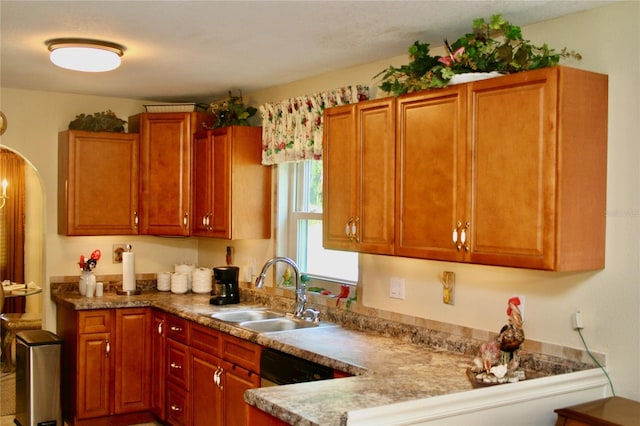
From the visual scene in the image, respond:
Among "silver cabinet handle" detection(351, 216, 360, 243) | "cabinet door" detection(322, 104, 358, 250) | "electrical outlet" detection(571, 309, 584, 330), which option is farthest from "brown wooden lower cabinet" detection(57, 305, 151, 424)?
"electrical outlet" detection(571, 309, 584, 330)

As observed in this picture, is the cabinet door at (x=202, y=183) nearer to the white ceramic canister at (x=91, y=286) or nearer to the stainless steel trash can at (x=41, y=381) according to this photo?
the white ceramic canister at (x=91, y=286)

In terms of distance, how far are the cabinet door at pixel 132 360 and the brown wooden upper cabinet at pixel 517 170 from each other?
267 cm

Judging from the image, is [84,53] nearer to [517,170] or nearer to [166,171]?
[166,171]

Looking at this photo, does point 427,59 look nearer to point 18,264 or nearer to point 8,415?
point 8,415

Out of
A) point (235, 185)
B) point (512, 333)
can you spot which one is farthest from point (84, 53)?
point (512, 333)

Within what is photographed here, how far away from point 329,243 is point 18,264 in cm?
575

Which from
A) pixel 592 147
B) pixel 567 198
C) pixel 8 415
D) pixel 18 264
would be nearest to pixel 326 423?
pixel 567 198

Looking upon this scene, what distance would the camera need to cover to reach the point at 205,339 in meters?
4.30

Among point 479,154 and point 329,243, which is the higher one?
point 479,154

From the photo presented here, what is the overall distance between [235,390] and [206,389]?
1.37 feet

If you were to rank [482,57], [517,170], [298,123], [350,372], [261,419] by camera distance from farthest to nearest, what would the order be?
1. [298,123]
2. [350,372]
3. [482,57]
4. [517,170]
5. [261,419]

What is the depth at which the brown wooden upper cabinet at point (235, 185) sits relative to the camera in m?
4.82

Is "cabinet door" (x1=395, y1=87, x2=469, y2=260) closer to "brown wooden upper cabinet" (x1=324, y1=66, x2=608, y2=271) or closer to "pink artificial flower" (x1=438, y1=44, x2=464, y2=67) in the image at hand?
"brown wooden upper cabinet" (x1=324, y1=66, x2=608, y2=271)

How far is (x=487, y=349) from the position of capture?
278 centimetres
